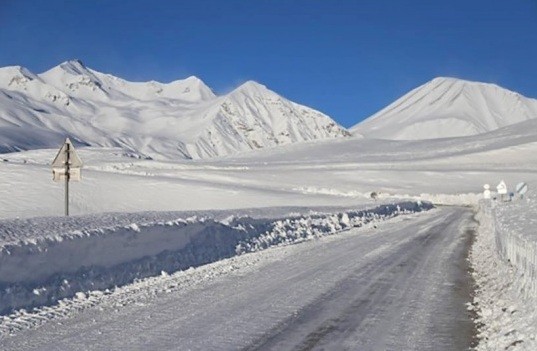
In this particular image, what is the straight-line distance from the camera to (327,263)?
1546 centimetres

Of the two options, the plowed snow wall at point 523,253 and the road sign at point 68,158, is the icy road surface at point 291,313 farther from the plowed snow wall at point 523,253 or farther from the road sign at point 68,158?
the road sign at point 68,158

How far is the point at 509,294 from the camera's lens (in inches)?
416

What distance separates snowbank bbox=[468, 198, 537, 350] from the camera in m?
7.95

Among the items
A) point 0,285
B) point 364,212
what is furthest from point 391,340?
point 364,212

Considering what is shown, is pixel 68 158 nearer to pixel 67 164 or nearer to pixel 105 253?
pixel 67 164

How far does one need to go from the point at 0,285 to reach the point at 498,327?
23.0 ft

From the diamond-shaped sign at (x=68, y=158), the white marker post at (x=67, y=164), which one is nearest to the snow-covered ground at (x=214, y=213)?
the white marker post at (x=67, y=164)

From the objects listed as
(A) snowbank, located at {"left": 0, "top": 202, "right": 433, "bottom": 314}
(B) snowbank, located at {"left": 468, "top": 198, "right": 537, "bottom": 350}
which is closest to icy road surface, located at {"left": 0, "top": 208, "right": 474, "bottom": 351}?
(B) snowbank, located at {"left": 468, "top": 198, "right": 537, "bottom": 350}

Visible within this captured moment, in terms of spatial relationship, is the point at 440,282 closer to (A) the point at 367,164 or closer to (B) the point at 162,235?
(B) the point at 162,235

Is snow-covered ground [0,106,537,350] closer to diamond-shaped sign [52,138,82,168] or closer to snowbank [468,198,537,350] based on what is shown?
snowbank [468,198,537,350]

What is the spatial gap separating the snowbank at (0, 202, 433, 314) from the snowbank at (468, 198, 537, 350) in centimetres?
631

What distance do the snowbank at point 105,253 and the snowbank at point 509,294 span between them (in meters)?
6.31

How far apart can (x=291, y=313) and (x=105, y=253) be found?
492cm

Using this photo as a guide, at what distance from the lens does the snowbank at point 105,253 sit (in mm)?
10680
